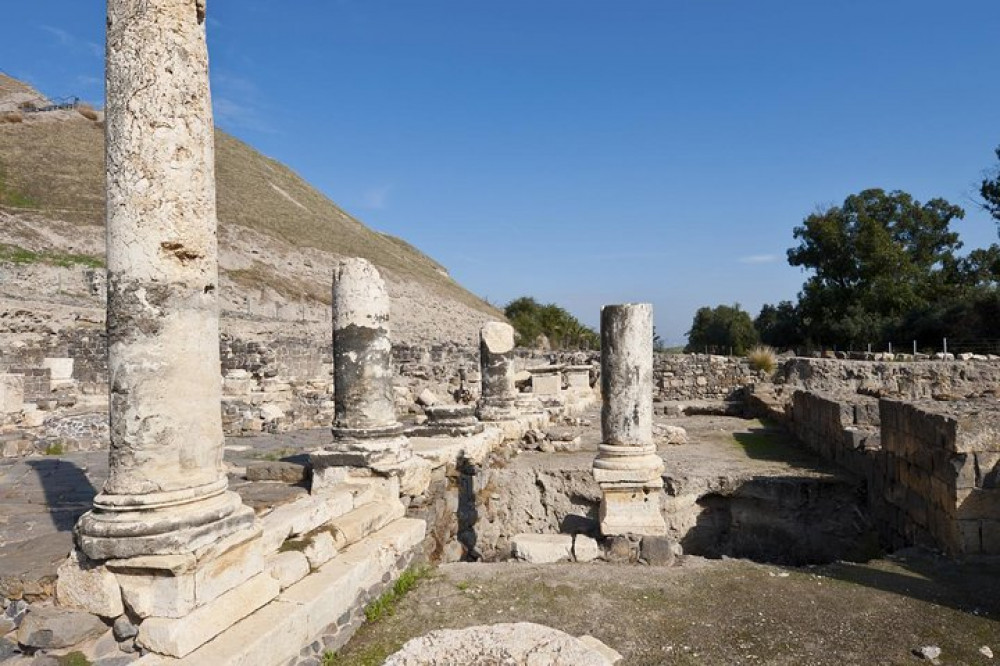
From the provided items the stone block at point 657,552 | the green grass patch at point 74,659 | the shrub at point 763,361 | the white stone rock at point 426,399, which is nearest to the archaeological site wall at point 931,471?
the stone block at point 657,552

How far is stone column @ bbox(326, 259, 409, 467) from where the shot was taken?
685cm

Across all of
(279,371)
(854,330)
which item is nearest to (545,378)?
(279,371)

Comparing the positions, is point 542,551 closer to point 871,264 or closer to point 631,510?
point 631,510

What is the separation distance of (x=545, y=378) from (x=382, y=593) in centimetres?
1216

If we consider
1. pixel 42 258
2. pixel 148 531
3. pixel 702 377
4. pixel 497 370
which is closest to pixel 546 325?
pixel 702 377

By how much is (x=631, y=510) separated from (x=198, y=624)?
4.71 metres

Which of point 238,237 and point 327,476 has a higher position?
point 238,237

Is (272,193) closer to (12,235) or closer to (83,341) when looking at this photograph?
(12,235)

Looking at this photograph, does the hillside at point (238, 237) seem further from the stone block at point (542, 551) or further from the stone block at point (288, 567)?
the stone block at point (288, 567)

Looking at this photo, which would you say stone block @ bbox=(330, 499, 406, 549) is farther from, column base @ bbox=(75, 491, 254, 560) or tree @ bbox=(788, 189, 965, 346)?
tree @ bbox=(788, 189, 965, 346)

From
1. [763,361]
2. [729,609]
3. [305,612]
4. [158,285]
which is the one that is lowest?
[729,609]

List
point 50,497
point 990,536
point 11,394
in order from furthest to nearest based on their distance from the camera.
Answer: point 11,394 → point 990,536 → point 50,497

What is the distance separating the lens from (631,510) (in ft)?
23.3

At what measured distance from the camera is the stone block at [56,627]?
3.28 meters
